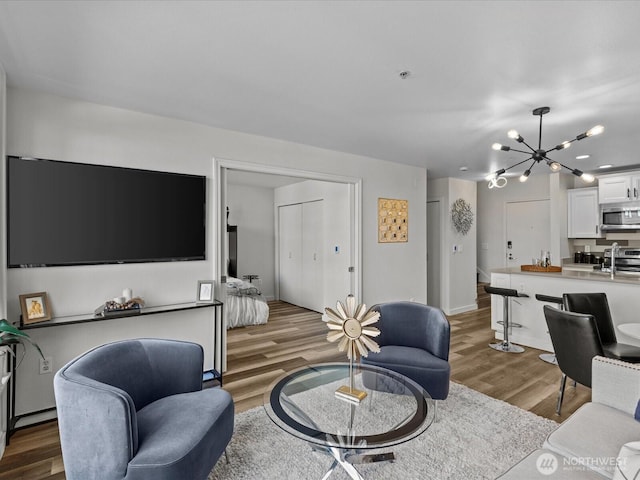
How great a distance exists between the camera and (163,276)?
10.4 feet

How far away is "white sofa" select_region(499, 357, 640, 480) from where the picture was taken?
138 centimetres

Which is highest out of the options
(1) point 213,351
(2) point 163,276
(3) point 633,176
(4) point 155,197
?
(3) point 633,176

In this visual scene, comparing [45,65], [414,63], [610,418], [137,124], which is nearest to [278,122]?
[137,124]

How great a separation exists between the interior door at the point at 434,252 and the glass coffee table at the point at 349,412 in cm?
422

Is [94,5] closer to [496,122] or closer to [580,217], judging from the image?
[496,122]

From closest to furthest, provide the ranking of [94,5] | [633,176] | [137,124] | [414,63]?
[94,5]
[414,63]
[137,124]
[633,176]

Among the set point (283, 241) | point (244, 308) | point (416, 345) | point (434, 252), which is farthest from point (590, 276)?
point (283, 241)

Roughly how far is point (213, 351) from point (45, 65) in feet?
8.55

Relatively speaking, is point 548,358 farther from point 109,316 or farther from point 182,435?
point 109,316

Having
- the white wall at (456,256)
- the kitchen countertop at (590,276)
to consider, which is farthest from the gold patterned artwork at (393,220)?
the kitchen countertop at (590,276)

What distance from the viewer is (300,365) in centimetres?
375

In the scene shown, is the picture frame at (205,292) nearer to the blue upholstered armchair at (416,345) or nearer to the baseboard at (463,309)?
the blue upholstered armchair at (416,345)

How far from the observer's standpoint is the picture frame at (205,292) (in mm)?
3275

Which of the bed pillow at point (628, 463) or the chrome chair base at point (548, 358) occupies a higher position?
the bed pillow at point (628, 463)
